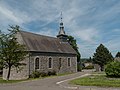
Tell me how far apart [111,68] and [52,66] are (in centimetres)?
1436

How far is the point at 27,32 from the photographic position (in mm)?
36062

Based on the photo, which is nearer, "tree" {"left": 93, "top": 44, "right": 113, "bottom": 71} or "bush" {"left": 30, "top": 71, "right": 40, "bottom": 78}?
"bush" {"left": 30, "top": 71, "right": 40, "bottom": 78}

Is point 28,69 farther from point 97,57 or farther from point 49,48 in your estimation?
point 97,57

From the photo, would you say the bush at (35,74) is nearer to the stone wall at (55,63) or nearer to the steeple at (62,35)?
the stone wall at (55,63)

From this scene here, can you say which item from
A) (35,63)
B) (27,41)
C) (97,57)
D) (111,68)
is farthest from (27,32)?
(97,57)

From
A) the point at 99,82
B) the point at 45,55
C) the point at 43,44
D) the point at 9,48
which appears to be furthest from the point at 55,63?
the point at 99,82

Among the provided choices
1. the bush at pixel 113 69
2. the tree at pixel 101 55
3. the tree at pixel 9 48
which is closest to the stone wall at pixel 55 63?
the tree at pixel 9 48

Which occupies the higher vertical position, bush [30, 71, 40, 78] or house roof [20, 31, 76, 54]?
house roof [20, 31, 76, 54]

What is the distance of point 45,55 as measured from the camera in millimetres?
35344

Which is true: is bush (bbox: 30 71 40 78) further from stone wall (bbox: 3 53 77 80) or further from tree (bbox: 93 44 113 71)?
tree (bbox: 93 44 113 71)

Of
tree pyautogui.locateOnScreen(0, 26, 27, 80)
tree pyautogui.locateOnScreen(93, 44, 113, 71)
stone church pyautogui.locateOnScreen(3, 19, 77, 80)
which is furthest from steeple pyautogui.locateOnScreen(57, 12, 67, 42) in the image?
tree pyautogui.locateOnScreen(0, 26, 27, 80)

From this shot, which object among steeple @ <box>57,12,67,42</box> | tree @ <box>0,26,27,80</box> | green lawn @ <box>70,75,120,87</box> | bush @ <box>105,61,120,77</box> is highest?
steeple @ <box>57,12,67,42</box>

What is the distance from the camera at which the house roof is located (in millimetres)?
33469

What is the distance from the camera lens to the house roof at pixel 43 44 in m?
33.5
